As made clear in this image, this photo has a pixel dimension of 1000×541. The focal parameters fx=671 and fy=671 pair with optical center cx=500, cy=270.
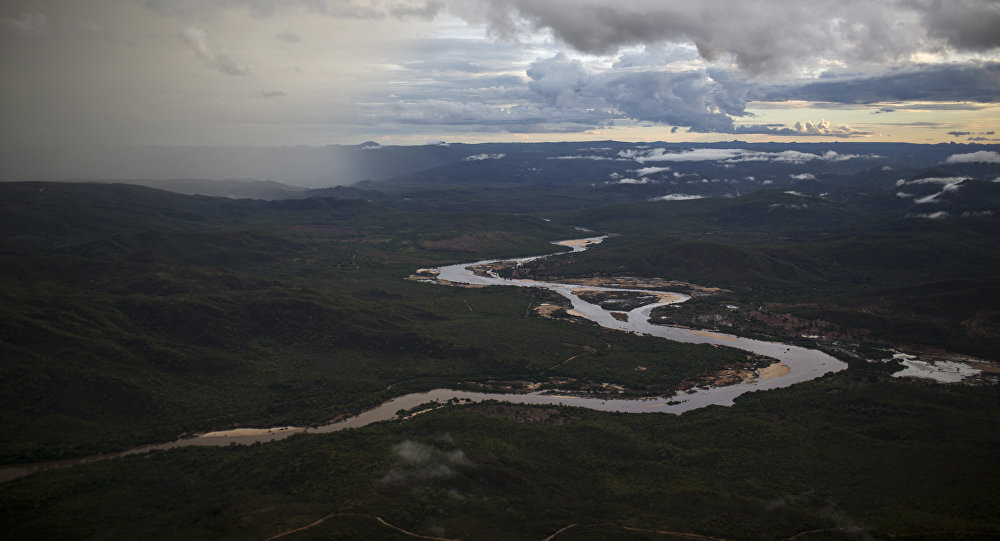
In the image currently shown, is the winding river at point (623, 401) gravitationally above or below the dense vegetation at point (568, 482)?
below

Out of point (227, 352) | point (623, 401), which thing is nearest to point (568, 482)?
point (623, 401)

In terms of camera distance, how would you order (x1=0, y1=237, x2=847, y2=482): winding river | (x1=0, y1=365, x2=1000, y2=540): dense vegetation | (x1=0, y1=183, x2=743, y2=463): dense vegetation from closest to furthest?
(x1=0, y1=365, x2=1000, y2=540): dense vegetation, (x1=0, y1=237, x2=847, y2=482): winding river, (x1=0, y1=183, x2=743, y2=463): dense vegetation

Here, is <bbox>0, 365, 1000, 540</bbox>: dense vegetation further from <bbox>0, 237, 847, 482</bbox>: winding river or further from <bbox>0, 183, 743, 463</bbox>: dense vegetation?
<bbox>0, 183, 743, 463</bbox>: dense vegetation

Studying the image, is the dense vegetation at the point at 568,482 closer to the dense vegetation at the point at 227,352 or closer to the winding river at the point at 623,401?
the winding river at the point at 623,401

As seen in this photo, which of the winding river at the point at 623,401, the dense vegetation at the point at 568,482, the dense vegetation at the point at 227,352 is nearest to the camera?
the dense vegetation at the point at 568,482

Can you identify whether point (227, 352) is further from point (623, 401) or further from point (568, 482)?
point (568, 482)

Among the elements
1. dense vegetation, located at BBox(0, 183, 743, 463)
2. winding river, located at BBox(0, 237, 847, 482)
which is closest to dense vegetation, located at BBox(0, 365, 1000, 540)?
winding river, located at BBox(0, 237, 847, 482)

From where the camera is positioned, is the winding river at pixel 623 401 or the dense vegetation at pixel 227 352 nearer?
the winding river at pixel 623 401

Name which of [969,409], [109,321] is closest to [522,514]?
[969,409]

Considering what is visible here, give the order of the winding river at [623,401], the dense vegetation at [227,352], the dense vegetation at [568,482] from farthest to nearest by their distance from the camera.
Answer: the dense vegetation at [227,352]
the winding river at [623,401]
the dense vegetation at [568,482]

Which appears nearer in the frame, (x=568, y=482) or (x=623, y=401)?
(x=568, y=482)

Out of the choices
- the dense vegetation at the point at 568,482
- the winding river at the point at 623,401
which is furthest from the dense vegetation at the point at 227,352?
the dense vegetation at the point at 568,482
